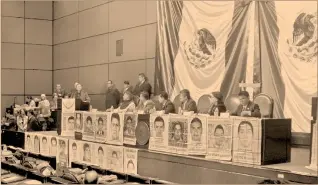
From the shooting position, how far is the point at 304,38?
4.12 meters

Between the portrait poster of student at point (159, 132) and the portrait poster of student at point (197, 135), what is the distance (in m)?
0.28

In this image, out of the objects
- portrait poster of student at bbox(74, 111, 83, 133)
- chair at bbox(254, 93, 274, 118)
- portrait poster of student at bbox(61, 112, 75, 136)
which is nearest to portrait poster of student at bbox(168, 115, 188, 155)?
chair at bbox(254, 93, 274, 118)

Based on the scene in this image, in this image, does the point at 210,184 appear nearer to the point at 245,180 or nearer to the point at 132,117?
the point at 245,180

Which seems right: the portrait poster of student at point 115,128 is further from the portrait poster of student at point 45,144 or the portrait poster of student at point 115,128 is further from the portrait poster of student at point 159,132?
the portrait poster of student at point 45,144

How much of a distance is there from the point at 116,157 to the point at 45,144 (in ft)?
4.86

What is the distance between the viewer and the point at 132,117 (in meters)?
4.32

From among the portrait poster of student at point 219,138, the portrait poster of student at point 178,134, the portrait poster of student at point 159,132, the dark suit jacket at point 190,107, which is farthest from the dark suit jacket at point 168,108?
the portrait poster of student at point 219,138

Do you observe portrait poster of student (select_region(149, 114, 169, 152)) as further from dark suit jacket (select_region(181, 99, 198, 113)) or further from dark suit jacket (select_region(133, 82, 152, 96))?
dark suit jacket (select_region(133, 82, 152, 96))

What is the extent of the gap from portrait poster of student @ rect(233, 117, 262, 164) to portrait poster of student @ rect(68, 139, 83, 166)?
205cm

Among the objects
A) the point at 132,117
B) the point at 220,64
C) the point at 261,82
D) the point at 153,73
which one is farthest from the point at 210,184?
the point at 153,73

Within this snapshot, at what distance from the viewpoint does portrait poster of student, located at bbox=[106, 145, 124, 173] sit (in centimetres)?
434

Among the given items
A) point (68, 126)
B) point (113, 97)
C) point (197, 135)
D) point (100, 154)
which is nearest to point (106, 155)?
point (100, 154)

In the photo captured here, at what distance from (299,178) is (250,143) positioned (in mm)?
437

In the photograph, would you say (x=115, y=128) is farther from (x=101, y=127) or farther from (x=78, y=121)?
(x=78, y=121)
